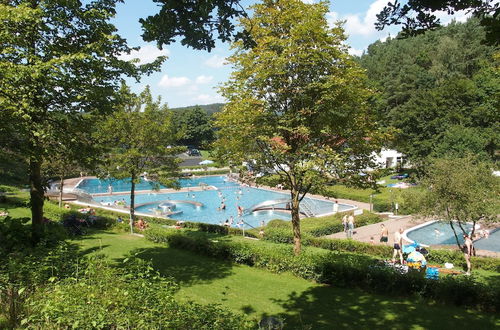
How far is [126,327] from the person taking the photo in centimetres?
492

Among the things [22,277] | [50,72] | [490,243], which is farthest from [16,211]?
[490,243]

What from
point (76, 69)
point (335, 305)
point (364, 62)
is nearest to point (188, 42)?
point (76, 69)

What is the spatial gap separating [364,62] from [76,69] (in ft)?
298

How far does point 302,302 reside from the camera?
34.8 feet

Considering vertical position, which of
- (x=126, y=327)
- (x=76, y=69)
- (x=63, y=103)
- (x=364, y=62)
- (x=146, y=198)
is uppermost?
(x=364, y=62)

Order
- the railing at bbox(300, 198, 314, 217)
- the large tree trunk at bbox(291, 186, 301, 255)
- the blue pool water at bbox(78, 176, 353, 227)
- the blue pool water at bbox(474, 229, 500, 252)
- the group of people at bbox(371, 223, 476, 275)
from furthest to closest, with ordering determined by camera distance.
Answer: the blue pool water at bbox(78, 176, 353, 227) → the railing at bbox(300, 198, 314, 217) → the blue pool water at bbox(474, 229, 500, 252) → the group of people at bbox(371, 223, 476, 275) → the large tree trunk at bbox(291, 186, 301, 255)

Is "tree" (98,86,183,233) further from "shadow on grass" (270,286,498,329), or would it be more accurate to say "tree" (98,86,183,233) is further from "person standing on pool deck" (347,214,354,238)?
"shadow on grass" (270,286,498,329)

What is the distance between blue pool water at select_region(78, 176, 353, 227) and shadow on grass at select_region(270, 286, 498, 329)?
2601cm

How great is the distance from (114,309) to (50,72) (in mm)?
6659

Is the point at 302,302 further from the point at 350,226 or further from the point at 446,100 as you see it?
the point at 446,100

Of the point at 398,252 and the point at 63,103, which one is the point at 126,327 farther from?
the point at 398,252

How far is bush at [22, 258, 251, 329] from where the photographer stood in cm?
487

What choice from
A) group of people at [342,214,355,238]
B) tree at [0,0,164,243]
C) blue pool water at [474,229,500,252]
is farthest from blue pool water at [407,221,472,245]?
tree at [0,0,164,243]

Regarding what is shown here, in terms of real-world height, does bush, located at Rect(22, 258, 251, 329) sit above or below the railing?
above
